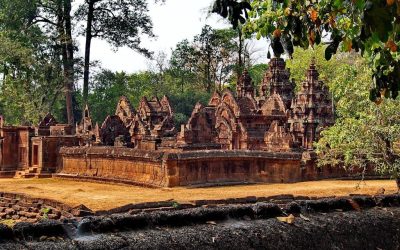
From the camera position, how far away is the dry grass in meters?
14.0

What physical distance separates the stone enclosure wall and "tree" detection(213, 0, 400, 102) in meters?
8.88

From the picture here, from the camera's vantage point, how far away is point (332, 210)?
5789 mm

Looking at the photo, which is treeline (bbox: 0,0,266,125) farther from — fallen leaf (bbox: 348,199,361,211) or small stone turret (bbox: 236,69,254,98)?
fallen leaf (bbox: 348,199,361,211)

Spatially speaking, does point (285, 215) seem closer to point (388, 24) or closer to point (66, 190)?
point (388, 24)

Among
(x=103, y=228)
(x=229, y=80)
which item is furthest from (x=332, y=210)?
(x=229, y=80)

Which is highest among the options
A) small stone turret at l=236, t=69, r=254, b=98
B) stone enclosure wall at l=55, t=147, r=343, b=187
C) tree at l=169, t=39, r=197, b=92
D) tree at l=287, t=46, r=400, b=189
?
tree at l=169, t=39, r=197, b=92

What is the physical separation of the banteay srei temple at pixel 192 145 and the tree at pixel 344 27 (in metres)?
9.47

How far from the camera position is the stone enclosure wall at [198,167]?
16609 mm

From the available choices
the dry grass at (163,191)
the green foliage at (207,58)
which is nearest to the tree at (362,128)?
the dry grass at (163,191)

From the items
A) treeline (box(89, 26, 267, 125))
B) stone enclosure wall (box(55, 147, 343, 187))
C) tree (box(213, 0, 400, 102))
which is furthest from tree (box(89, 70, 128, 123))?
→ tree (box(213, 0, 400, 102))

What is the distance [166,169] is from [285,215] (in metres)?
11.3

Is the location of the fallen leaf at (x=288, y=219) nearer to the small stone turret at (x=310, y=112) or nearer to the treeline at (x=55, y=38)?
the small stone turret at (x=310, y=112)

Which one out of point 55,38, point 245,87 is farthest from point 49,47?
point 245,87

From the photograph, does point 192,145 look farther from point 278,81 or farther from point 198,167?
point 278,81
